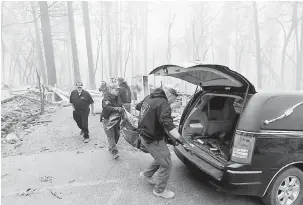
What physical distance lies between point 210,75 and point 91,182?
9.08 ft

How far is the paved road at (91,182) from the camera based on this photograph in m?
3.19

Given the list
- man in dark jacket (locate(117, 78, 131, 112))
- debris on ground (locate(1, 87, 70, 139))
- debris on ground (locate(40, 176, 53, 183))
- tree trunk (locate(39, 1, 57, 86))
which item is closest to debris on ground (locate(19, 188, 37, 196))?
debris on ground (locate(40, 176, 53, 183))

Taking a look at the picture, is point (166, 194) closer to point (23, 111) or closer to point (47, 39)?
point (23, 111)

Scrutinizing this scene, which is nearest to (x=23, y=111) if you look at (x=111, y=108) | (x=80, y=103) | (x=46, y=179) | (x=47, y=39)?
(x=80, y=103)

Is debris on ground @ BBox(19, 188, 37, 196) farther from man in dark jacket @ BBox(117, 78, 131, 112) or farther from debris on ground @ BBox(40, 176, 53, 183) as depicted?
man in dark jacket @ BBox(117, 78, 131, 112)

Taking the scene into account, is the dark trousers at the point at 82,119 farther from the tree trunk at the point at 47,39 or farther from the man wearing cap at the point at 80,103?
the tree trunk at the point at 47,39

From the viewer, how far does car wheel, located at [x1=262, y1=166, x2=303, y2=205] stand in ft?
9.14

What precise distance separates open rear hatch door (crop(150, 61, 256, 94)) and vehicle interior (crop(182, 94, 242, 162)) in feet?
1.13

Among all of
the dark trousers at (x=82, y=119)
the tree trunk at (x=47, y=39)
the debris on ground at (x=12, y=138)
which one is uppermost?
the tree trunk at (x=47, y=39)

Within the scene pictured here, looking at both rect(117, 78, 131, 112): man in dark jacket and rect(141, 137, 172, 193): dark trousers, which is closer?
rect(141, 137, 172, 193): dark trousers

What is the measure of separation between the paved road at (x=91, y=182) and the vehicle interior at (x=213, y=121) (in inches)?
29.1

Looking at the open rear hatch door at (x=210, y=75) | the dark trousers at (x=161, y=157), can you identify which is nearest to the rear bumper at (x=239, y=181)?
the dark trousers at (x=161, y=157)

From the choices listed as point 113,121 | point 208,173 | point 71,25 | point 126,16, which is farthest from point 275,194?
point 126,16

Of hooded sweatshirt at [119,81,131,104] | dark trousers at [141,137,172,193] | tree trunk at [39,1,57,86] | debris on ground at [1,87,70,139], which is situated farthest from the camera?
tree trunk at [39,1,57,86]
